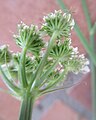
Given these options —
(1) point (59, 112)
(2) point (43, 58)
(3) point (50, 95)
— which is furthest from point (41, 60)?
(1) point (59, 112)

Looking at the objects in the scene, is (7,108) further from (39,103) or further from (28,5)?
(28,5)

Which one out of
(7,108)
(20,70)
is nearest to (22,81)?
(20,70)

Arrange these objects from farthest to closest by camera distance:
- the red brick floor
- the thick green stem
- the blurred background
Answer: the red brick floor, the blurred background, the thick green stem

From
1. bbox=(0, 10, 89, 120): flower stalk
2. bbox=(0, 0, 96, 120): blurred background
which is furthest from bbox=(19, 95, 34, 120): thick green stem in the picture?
bbox=(0, 0, 96, 120): blurred background

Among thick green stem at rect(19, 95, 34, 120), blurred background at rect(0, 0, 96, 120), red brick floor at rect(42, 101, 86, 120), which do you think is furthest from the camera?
red brick floor at rect(42, 101, 86, 120)

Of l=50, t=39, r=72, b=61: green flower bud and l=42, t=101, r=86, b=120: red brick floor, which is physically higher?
l=42, t=101, r=86, b=120: red brick floor

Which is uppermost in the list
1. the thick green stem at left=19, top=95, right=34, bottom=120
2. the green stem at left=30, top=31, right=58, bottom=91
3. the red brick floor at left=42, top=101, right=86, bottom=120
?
the red brick floor at left=42, top=101, right=86, bottom=120

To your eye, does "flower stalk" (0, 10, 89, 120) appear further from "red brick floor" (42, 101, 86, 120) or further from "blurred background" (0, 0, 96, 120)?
"red brick floor" (42, 101, 86, 120)
